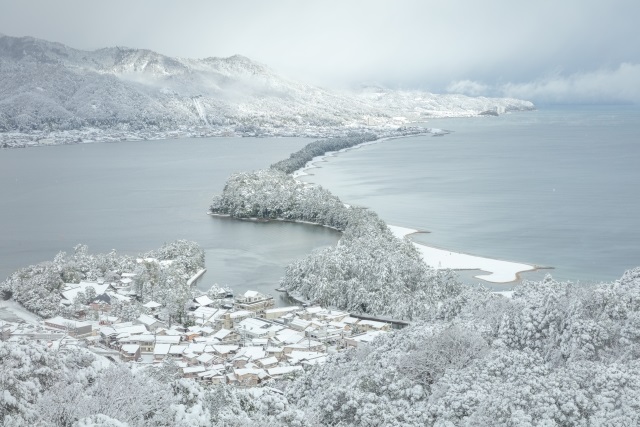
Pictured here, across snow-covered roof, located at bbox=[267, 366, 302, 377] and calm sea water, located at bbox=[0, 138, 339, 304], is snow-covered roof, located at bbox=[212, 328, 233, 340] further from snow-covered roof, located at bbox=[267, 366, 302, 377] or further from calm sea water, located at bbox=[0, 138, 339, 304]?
calm sea water, located at bbox=[0, 138, 339, 304]

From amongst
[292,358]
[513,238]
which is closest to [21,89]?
[513,238]

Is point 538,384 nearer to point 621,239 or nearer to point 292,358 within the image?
point 292,358

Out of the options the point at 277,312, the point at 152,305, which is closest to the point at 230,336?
the point at 277,312

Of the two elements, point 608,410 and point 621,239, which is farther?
point 621,239

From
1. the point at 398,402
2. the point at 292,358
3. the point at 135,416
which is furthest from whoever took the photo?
the point at 292,358

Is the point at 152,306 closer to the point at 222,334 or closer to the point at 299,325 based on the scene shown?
the point at 222,334

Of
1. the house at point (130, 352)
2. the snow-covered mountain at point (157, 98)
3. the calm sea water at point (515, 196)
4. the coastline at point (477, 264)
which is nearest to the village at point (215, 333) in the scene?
the house at point (130, 352)
